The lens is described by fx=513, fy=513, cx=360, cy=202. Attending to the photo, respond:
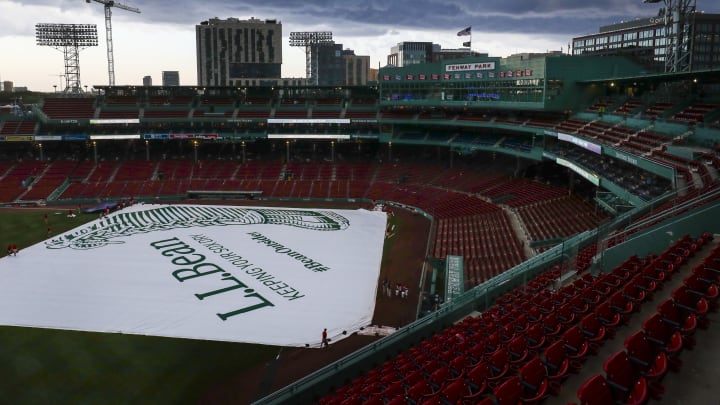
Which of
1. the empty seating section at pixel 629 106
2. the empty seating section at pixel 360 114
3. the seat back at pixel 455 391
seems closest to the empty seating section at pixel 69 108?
the empty seating section at pixel 360 114

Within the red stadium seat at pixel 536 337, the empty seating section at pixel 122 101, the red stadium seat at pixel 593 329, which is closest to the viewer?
the red stadium seat at pixel 593 329

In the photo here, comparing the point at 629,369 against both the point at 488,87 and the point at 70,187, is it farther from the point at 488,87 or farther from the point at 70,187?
the point at 70,187

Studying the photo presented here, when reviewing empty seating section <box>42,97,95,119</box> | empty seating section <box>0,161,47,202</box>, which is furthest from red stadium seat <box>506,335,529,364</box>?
empty seating section <box>42,97,95,119</box>

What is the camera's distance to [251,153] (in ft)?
254

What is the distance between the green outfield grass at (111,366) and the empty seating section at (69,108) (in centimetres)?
5814

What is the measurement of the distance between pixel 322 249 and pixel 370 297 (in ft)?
33.7

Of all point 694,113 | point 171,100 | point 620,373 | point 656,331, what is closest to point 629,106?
point 694,113

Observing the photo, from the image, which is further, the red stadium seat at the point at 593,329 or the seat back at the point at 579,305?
the seat back at the point at 579,305

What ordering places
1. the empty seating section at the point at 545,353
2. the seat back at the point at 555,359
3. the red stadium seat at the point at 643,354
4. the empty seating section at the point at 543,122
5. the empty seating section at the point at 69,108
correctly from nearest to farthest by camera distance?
the red stadium seat at the point at 643,354, the empty seating section at the point at 545,353, the seat back at the point at 555,359, the empty seating section at the point at 543,122, the empty seating section at the point at 69,108

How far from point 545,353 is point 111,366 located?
17.5 metres

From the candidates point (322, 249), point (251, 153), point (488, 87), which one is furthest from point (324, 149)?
point (322, 249)

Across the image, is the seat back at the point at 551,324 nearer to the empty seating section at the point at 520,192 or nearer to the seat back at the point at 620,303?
the seat back at the point at 620,303

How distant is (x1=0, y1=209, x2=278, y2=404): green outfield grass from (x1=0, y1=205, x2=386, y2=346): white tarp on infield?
964mm

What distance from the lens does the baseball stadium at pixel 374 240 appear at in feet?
39.5
